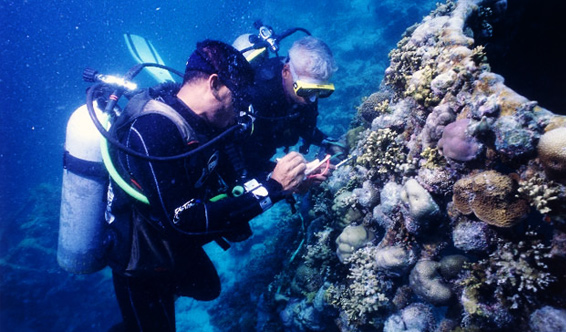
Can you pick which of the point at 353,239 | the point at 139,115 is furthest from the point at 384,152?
the point at 139,115

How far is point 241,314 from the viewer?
345 inches

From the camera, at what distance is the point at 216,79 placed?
300cm

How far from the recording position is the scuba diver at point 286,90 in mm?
4414

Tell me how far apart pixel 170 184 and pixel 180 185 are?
0.11m

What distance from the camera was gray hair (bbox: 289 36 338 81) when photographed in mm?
4367

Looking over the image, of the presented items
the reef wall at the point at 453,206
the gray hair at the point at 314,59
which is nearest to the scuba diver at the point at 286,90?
the gray hair at the point at 314,59

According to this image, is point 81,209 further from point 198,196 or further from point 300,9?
point 300,9

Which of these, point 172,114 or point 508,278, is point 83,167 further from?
point 508,278

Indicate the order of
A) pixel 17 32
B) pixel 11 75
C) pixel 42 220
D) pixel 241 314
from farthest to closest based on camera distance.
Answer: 1. pixel 11 75
2. pixel 17 32
3. pixel 42 220
4. pixel 241 314

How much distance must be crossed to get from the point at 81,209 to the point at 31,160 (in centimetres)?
7271

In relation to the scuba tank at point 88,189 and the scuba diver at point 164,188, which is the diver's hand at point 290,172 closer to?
the scuba diver at point 164,188

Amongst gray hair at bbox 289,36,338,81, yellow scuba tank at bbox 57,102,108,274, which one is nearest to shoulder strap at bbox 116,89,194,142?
yellow scuba tank at bbox 57,102,108,274

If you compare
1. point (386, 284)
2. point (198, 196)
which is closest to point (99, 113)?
point (198, 196)

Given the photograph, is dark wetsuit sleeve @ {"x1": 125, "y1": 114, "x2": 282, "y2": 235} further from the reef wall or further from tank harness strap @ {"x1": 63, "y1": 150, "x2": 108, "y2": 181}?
the reef wall
